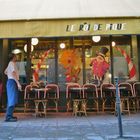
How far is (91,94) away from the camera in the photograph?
496 inches

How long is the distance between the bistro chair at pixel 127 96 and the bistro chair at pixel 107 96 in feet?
1.04

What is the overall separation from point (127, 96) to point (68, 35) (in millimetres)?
3275

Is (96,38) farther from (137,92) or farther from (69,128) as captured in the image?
(69,128)

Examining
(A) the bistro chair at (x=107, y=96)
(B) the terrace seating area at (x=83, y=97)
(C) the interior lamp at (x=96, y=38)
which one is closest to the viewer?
(B) the terrace seating area at (x=83, y=97)

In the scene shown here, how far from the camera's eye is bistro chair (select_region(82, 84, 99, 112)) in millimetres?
12136

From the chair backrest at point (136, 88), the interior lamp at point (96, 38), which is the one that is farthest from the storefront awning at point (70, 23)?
the chair backrest at point (136, 88)

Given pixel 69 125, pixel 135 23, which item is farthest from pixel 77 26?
pixel 69 125

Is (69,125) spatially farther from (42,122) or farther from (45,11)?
(45,11)

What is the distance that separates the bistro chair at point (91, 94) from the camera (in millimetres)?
12136

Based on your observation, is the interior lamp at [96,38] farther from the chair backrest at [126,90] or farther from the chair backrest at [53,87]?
the chair backrest at [53,87]

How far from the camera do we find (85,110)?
11.8 metres

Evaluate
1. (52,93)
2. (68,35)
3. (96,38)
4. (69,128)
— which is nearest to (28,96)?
(52,93)

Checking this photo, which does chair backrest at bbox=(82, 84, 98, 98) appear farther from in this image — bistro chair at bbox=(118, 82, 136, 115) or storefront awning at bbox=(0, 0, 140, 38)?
storefront awning at bbox=(0, 0, 140, 38)

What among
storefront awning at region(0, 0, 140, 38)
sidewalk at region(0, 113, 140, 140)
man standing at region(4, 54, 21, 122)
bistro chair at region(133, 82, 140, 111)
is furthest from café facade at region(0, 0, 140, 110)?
sidewalk at region(0, 113, 140, 140)
